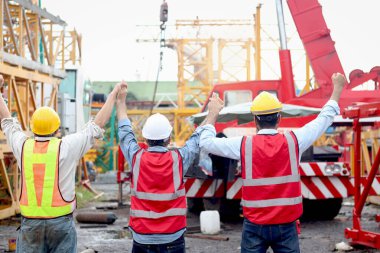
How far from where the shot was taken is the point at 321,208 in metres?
12.1

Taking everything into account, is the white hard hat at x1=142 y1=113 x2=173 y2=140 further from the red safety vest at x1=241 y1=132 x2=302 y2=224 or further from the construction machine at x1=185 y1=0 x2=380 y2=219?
the construction machine at x1=185 y1=0 x2=380 y2=219

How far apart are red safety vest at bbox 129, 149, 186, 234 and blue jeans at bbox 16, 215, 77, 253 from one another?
59cm

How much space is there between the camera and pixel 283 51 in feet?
41.8

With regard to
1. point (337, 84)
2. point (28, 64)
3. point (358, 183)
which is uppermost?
point (28, 64)

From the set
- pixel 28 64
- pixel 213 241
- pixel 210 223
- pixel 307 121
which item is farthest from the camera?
pixel 28 64

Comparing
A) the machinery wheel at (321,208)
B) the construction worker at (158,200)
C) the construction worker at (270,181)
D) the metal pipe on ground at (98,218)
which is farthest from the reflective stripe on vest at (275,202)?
the machinery wheel at (321,208)

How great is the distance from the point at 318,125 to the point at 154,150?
126 cm

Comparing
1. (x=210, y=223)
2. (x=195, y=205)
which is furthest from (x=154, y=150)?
(x=195, y=205)

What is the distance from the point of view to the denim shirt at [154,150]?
4.81m

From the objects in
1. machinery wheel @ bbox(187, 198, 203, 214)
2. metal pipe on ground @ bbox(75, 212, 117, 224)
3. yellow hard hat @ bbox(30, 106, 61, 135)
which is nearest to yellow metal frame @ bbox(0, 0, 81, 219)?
metal pipe on ground @ bbox(75, 212, 117, 224)

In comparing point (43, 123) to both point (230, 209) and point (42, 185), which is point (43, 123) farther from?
point (230, 209)

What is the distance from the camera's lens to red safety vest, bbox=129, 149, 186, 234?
4812mm

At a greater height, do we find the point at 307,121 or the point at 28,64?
the point at 28,64

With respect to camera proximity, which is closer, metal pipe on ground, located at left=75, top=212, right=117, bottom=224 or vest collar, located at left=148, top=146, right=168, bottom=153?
vest collar, located at left=148, top=146, right=168, bottom=153
